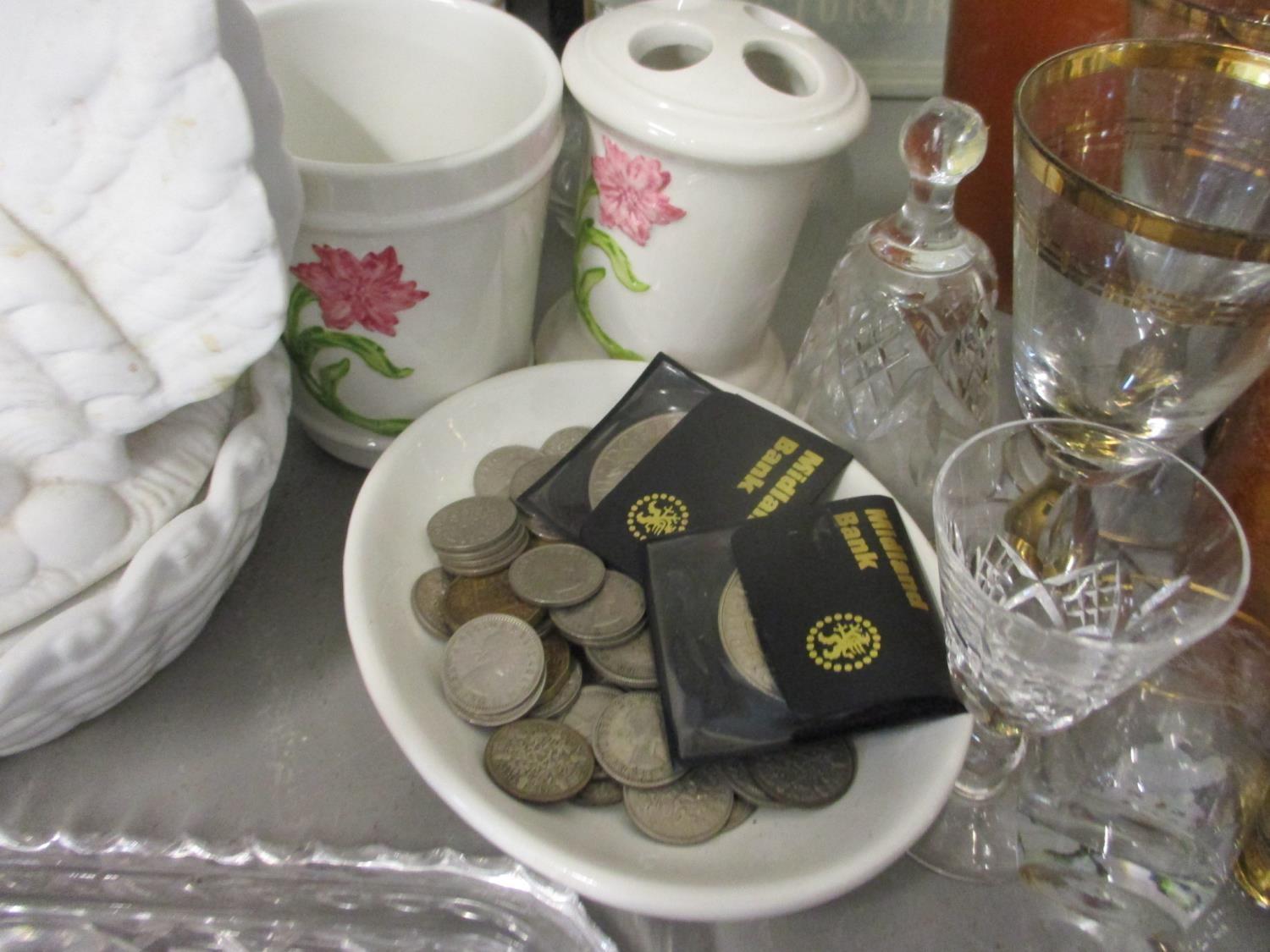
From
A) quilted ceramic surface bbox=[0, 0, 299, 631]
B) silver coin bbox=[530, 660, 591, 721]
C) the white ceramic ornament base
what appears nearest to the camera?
quilted ceramic surface bbox=[0, 0, 299, 631]

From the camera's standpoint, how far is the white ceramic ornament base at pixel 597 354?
17.2 inches

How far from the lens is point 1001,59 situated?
0.42 meters

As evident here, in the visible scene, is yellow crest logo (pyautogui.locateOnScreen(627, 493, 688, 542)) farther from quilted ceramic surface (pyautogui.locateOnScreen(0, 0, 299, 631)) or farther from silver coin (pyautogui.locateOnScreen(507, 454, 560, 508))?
quilted ceramic surface (pyautogui.locateOnScreen(0, 0, 299, 631))

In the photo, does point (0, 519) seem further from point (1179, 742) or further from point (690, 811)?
point (1179, 742)

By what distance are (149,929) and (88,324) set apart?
0.20m

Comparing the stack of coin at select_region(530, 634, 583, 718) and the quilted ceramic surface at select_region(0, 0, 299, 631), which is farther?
the stack of coin at select_region(530, 634, 583, 718)

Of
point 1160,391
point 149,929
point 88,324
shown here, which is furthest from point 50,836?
point 1160,391

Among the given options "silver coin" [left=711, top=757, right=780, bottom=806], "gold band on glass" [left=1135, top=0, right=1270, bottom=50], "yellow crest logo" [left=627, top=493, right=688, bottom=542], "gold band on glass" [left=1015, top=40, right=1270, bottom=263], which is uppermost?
"gold band on glass" [left=1135, top=0, right=1270, bottom=50]

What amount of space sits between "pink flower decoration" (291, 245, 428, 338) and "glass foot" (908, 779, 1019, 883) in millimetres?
266

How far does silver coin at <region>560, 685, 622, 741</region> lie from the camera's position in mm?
310

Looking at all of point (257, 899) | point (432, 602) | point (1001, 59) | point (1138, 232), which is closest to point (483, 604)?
point (432, 602)

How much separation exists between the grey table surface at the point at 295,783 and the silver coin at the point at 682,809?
0.12 ft

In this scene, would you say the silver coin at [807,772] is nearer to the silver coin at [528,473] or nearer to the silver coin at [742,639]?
the silver coin at [742,639]

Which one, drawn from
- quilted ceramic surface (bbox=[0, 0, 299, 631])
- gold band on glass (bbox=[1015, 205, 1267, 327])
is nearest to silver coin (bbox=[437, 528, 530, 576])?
quilted ceramic surface (bbox=[0, 0, 299, 631])
